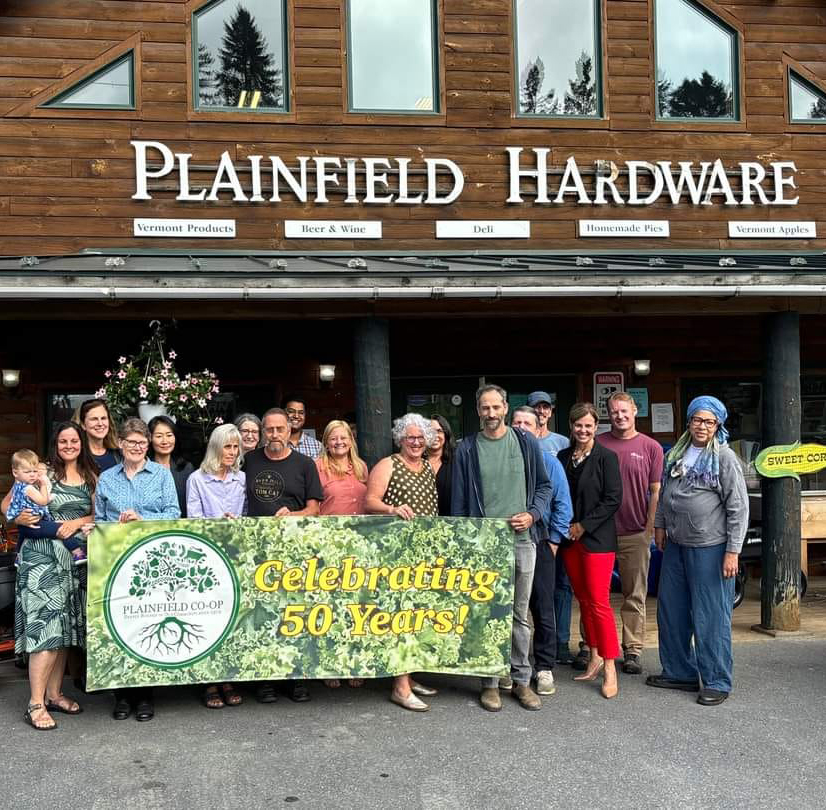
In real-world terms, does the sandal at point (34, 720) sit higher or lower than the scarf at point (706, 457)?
lower

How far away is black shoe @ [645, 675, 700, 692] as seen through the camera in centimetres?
586

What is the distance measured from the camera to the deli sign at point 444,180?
8656 millimetres

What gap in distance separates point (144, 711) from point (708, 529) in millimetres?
3358

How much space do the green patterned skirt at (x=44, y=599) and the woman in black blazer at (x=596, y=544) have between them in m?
2.91

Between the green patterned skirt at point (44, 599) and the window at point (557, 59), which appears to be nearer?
the green patterned skirt at point (44, 599)

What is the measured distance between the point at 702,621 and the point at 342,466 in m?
2.33

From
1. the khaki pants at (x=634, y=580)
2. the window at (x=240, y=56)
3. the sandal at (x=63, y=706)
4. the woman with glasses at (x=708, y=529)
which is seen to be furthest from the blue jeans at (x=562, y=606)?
the window at (x=240, y=56)

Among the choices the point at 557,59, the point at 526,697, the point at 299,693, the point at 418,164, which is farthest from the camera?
the point at 557,59

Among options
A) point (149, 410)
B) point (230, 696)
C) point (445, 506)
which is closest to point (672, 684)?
point (445, 506)

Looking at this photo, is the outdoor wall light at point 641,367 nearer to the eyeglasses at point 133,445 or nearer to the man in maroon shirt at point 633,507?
the man in maroon shirt at point 633,507

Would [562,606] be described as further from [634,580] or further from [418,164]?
[418,164]

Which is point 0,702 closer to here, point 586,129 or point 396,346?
point 396,346

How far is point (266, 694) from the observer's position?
5.60 m

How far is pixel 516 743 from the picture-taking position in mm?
4922
